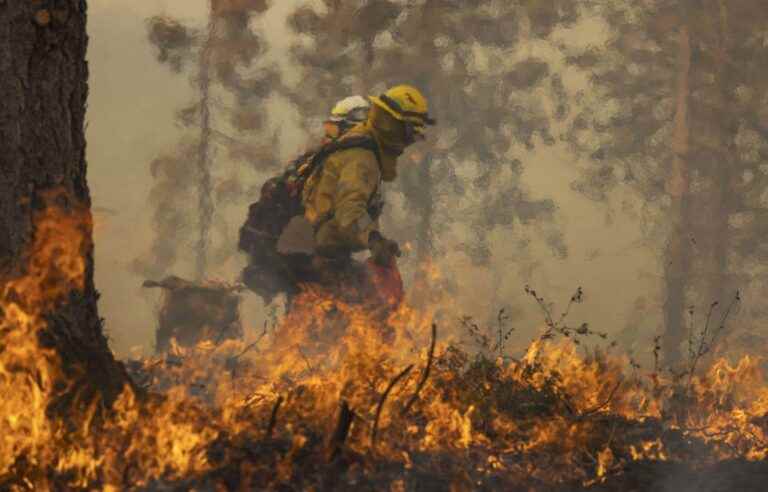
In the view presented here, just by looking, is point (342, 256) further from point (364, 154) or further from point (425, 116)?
point (425, 116)

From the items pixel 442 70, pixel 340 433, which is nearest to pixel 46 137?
pixel 340 433

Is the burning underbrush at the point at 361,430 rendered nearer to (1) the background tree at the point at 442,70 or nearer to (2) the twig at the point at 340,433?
(2) the twig at the point at 340,433

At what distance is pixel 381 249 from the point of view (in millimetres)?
8055

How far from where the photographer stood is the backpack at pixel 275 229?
8.31 m

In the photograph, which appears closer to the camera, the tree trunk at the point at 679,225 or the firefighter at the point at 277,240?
the firefighter at the point at 277,240

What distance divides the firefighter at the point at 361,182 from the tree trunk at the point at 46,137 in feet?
11.3

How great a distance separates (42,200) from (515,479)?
99.3 inches

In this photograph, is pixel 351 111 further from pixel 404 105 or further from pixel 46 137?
pixel 46 137

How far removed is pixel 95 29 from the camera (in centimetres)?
7181

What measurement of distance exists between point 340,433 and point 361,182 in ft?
12.5

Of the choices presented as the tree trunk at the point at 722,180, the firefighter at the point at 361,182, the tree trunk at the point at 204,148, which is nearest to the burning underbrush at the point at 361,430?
the firefighter at the point at 361,182

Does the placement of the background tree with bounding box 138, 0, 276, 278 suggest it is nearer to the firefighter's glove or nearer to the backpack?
the backpack

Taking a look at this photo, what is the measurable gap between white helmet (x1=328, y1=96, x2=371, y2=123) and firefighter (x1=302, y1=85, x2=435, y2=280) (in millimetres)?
1033

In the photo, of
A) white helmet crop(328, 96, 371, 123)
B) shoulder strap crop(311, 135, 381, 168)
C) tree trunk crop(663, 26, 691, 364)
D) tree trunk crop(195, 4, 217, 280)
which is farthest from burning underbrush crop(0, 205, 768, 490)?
tree trunk crop(195, 4, 217, 280)
